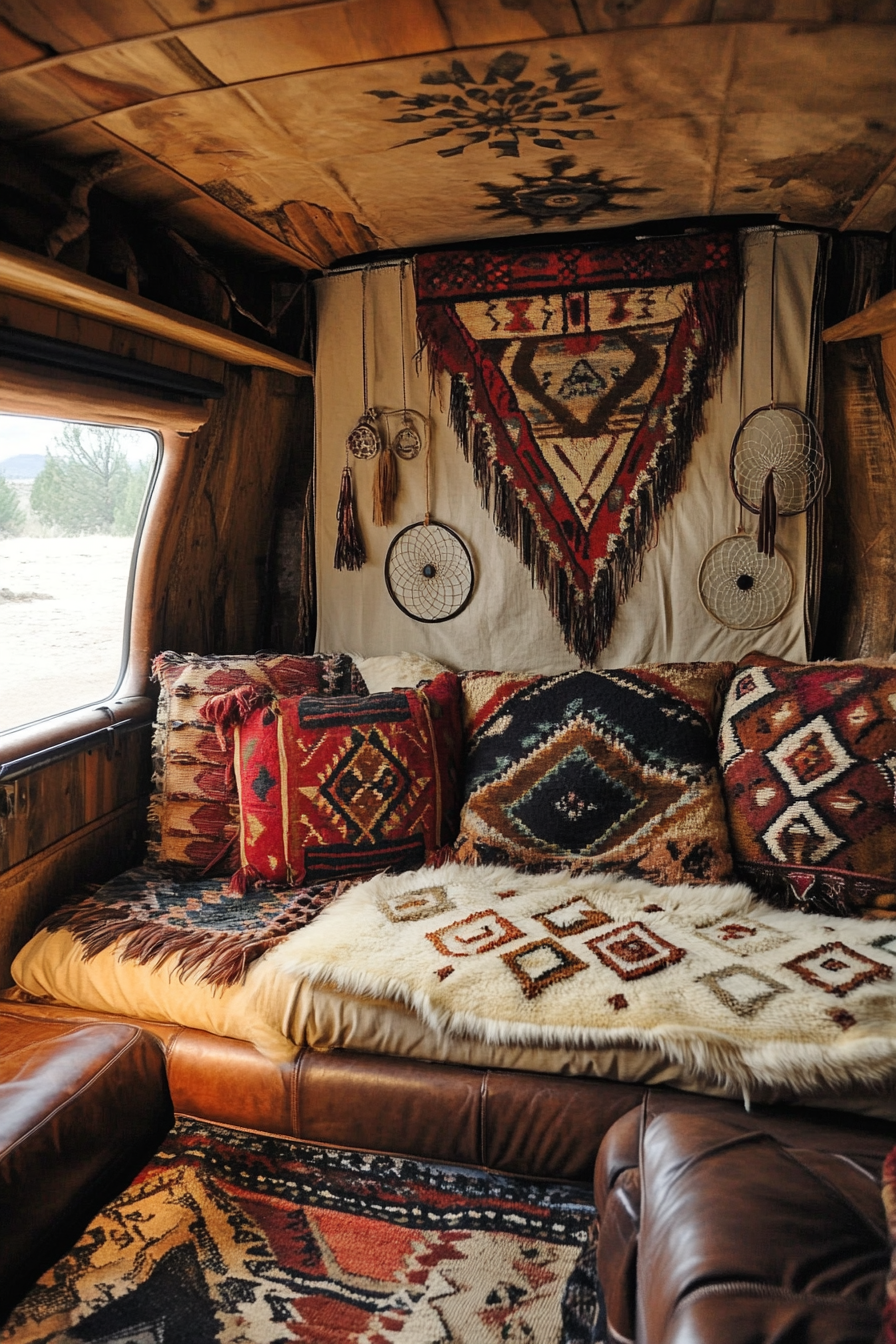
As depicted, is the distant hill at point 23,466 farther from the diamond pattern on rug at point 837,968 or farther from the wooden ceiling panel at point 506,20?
the diamond pattern on rug at point 837,968

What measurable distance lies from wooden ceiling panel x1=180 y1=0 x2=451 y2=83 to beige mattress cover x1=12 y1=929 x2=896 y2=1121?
167cm

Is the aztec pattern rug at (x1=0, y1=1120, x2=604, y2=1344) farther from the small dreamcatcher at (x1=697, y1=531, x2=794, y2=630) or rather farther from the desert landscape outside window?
the small dreamcatcher at (x1=697, y1=531, x2=794, y2=630)

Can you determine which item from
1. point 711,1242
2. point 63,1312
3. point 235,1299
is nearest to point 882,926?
point 711,1242

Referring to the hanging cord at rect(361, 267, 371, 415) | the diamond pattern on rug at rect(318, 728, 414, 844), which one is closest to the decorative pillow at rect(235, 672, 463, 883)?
the diamond pattern on rug at rect(318, 728, 414, 844)

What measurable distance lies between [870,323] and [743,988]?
1666 mm

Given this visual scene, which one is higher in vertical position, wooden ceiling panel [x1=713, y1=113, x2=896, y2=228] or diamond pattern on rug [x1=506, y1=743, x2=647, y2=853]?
wooden ceiling panel [x1=713, y1=113, x2=896, y2=228]

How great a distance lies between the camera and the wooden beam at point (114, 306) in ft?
5.88

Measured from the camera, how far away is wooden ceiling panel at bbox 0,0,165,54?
1.31 metres

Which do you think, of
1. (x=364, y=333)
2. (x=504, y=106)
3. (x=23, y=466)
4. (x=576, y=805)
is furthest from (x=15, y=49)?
(x=576, y=805)

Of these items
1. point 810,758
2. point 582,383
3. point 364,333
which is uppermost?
point 364,333

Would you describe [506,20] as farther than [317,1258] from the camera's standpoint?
No

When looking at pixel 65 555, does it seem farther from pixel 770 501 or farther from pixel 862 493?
A: pixel 862 493

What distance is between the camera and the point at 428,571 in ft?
9.79

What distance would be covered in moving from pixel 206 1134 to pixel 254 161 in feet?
6.87
